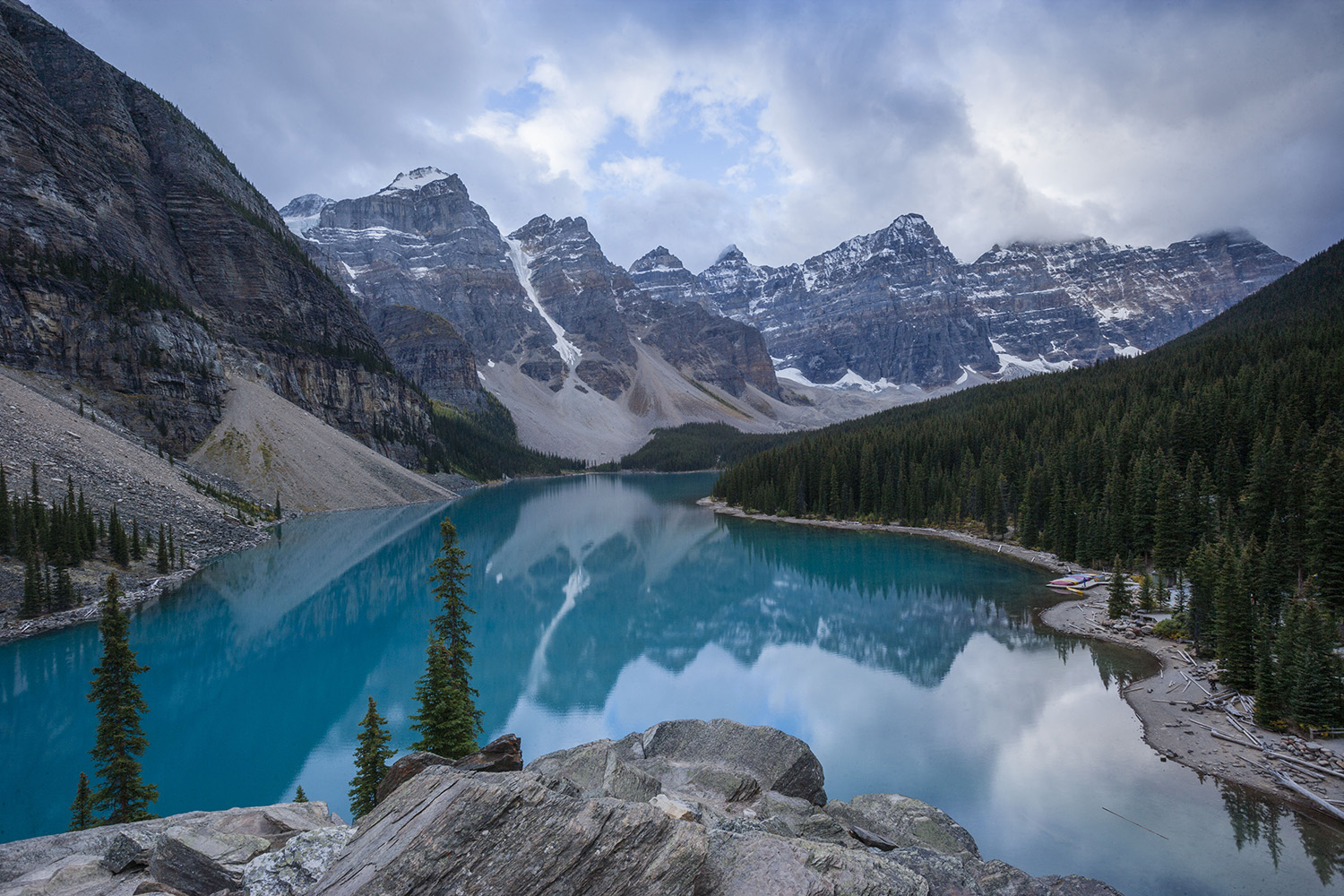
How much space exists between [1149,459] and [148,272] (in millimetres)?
100027

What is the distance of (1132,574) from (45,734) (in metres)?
48.6

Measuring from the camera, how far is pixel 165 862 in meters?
7.03

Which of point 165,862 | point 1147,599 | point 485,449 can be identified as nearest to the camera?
point 165,862

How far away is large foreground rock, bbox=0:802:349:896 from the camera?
6793 millimetres

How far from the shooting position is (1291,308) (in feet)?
232

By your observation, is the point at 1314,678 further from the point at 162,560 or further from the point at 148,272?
the point at 148,272

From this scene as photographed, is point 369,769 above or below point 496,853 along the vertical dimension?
below

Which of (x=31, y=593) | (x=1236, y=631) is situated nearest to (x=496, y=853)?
(x=1236, y=631)

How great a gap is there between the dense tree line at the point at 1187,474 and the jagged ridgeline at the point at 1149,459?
0.48ft

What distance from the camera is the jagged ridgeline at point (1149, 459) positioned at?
30.2 m

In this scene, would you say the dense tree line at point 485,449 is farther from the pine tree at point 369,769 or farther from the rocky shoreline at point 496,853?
the rocky shoreline at point 496,853

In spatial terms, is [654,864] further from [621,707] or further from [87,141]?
[87,141]

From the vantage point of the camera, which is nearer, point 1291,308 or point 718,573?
point 718,573

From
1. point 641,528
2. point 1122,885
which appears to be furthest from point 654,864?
point 641,528
